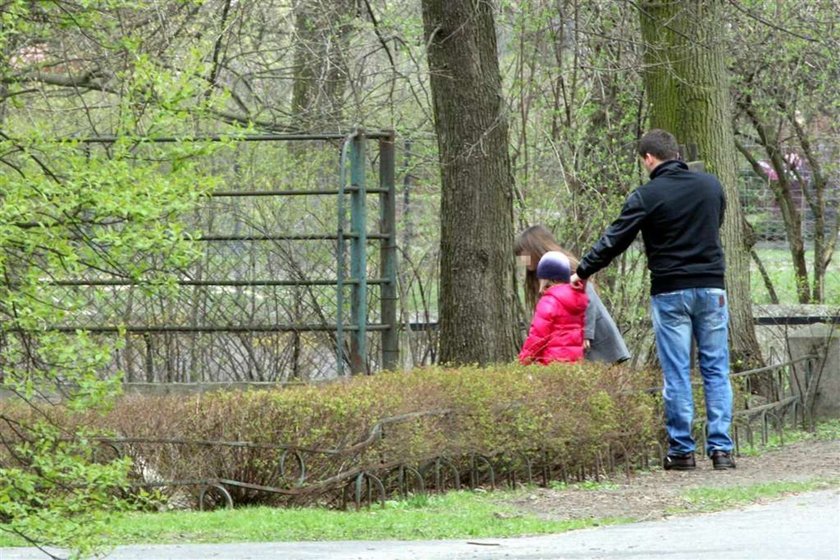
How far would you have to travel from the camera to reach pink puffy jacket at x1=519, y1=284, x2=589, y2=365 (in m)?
10.1

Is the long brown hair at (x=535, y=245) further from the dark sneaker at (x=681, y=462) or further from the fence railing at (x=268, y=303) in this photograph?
the fence railing at (x=268, y=303)

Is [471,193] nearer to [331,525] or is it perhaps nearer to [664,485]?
[664,485]

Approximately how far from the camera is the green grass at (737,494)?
820cm

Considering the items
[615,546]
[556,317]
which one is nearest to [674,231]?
[556,317]

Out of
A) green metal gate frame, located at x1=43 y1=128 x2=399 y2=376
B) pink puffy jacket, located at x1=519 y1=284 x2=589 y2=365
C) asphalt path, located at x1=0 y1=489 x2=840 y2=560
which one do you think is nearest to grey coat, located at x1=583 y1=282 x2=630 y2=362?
pink puffy jacket, located at x1=519 y1=284 x2=589 y2=365

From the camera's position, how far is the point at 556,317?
10164 millimetres

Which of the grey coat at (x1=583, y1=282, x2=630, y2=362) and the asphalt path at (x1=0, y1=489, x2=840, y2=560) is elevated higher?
the grey coat at (x1=583, y1=282, x2=630, y2=362)

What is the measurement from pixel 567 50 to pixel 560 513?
6.50 m

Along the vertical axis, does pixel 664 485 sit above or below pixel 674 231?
below

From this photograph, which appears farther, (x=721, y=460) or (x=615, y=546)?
(x=721, y=460)

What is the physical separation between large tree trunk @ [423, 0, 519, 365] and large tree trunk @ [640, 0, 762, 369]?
126cm

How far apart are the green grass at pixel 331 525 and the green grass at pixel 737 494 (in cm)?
55

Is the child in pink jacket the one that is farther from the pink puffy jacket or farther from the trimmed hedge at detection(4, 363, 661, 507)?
the trimmed hedge at detection(4, 363, 661, 507)

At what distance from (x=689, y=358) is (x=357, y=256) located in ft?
10.3
